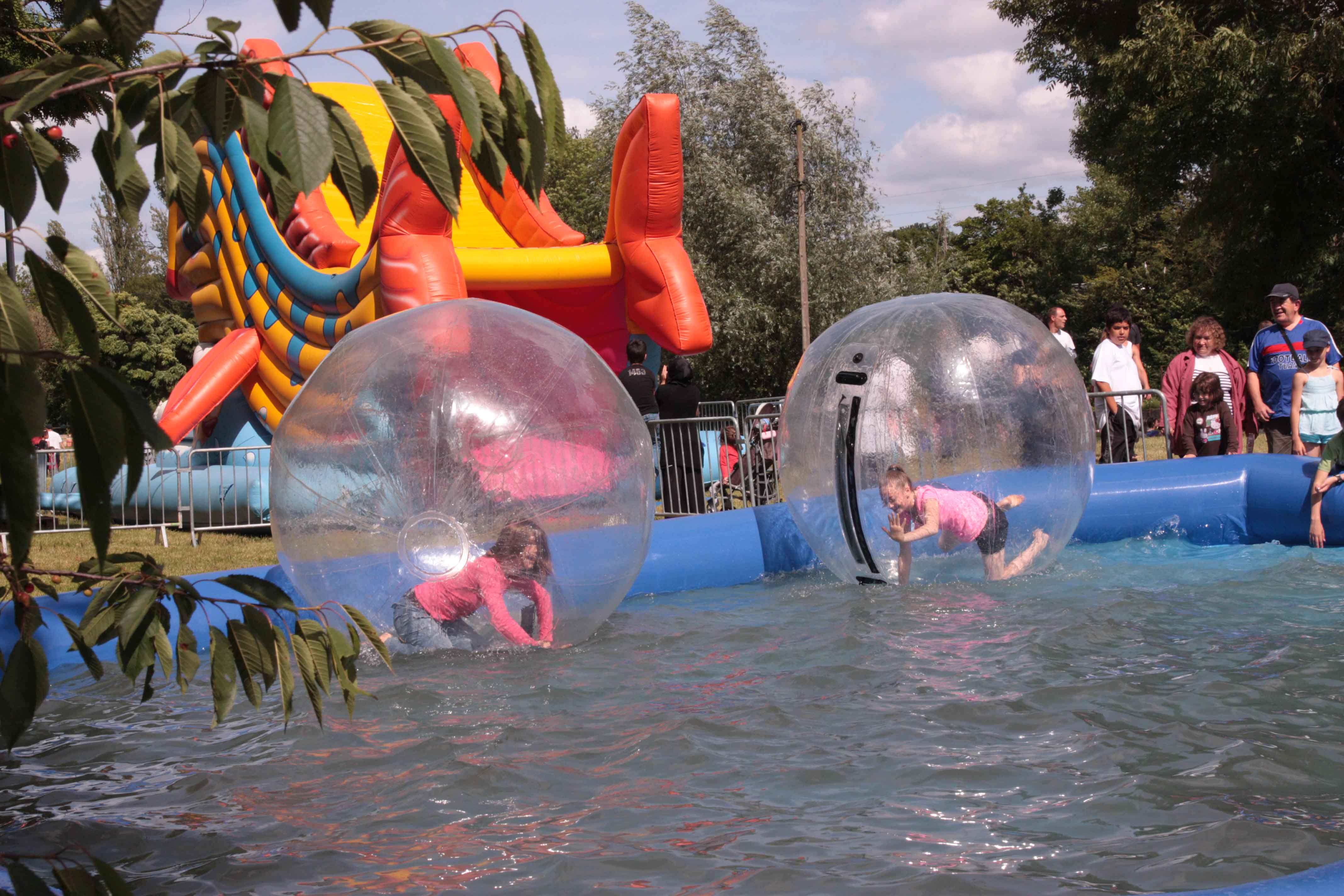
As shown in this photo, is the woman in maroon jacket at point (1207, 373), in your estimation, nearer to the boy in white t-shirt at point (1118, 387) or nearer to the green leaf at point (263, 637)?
the boy in white t-shirt at point (1118, 387)

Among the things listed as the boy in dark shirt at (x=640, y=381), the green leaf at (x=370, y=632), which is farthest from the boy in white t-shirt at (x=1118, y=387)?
the green leaf at (x=370, y=632)

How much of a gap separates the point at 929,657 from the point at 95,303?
4.13 metres

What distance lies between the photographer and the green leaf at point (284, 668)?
6.68ft

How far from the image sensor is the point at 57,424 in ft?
89.2

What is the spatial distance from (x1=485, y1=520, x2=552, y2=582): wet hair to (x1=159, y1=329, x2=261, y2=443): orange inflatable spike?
7155 mm

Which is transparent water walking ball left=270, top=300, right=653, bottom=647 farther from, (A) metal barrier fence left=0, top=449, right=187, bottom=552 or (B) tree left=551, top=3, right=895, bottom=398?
(B) tree left=551, top=3, right=895, bottom=398

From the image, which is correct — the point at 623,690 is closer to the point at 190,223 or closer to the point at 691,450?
the point at 190,223

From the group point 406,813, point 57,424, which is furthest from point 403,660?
point 57,424

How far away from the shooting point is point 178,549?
9.90 m

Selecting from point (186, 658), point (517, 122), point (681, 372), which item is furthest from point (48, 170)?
point (681, 372)

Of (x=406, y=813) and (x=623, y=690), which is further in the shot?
(x=623, y=690)

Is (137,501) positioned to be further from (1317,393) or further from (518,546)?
(1317,393)

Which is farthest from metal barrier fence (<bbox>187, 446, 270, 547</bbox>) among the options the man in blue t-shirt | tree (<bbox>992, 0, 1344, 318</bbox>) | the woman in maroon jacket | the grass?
tree (<bbox>992, 0, 1344, 318</bbox>)

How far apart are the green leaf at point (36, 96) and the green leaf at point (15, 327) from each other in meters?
0.21
